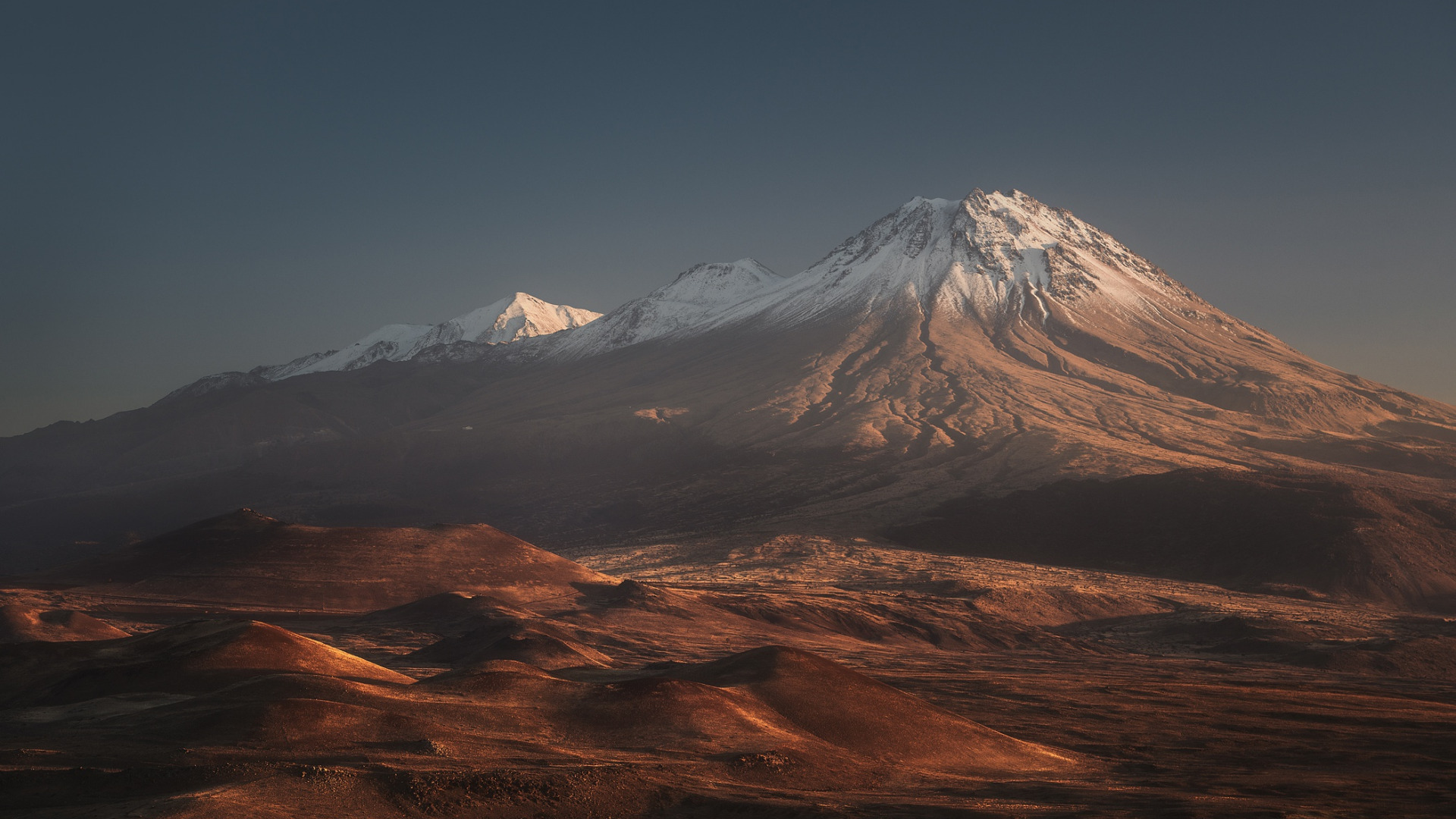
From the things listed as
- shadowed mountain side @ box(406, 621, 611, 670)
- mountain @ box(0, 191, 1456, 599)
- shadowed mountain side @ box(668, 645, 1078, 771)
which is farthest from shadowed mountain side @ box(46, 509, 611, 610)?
shadowed mountain side @ box(668, 645, 1078, 771)

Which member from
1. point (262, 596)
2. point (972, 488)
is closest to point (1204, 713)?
point (262, 596)

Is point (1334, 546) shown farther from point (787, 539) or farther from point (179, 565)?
point (179, 565)

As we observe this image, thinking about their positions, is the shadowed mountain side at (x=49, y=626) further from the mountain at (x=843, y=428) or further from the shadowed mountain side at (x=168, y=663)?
the mountain at (x=843, y=428)

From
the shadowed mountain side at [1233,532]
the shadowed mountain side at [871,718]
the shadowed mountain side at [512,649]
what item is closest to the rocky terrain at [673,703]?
the shadowed mountain side at [871,718]

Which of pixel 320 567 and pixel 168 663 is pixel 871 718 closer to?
pixel 168 663

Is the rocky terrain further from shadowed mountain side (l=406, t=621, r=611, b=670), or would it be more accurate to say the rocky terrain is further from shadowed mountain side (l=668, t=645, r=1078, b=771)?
shadowed mountain side (l=406, t=621, r=611, b=670)

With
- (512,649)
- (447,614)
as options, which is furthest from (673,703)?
(447,614)

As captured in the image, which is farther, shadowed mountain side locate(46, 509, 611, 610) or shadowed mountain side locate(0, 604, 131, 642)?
shadowed mountain side locate(46, 509, 611, 610)
